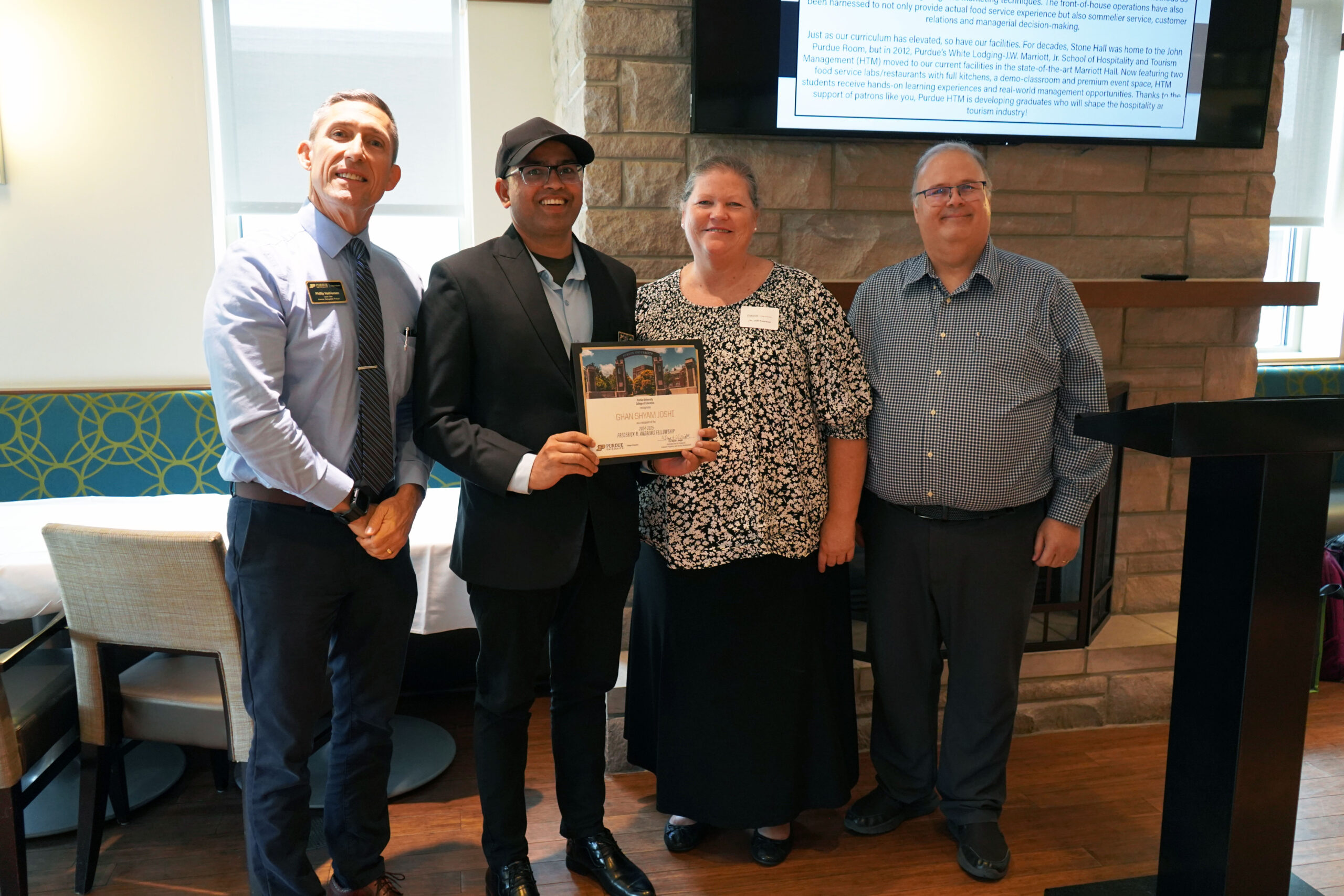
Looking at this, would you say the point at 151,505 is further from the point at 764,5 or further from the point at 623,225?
the point at 764,5

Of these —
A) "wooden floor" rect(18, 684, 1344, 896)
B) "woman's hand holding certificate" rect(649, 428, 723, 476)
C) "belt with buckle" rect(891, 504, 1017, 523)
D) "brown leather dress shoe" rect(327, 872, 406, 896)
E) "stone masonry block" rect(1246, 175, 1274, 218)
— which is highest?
"stone masonry block" rect(1246, 175, 1274, 218)

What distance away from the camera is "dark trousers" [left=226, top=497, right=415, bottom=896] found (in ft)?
5.73

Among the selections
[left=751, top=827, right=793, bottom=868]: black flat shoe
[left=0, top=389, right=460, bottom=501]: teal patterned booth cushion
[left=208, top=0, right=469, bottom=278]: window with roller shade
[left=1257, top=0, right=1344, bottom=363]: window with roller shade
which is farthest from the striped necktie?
[left=1257, top=0, right=1344, bottom=363]: window with roller shade

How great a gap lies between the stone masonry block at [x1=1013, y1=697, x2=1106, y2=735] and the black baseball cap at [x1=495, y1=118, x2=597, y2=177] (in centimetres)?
224

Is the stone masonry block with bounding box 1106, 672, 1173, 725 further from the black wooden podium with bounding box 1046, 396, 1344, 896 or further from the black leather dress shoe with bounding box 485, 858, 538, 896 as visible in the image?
the black leather dress shoe with bounding box 485, 858, 538, 896

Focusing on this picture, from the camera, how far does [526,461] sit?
69.1 inches

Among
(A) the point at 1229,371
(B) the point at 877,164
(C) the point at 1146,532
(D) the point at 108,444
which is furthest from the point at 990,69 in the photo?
(D) the point at 108,444

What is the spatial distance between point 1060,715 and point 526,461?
83.9 inches

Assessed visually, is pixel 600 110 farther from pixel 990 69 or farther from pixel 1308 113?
pixel 1308 113

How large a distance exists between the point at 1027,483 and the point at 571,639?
1156 millimetres

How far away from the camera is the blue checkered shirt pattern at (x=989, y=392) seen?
213 cm

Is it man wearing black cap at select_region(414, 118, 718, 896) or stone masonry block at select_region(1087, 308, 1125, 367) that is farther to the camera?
stone masonry block at select_region(1087, 308, 1125, 367)

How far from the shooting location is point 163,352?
3.72 metres

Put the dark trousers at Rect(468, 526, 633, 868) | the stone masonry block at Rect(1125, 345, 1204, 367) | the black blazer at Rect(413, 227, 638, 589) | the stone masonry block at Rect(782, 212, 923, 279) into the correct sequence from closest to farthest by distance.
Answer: the black blazer at Rect(413, 227, 638, 589) → the dark trousers at Rect(468, 526, 633, 868) → the stone masonry block at Rect(782, 212, 923, 279) → the stone masonry block at Rect(1125, 345, 1204, 367)
